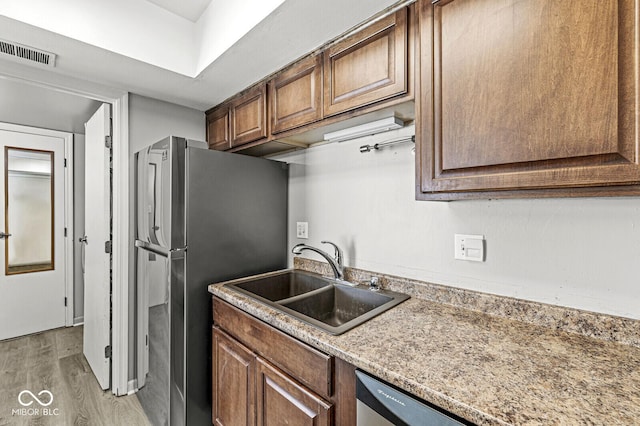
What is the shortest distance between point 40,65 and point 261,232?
1.58m

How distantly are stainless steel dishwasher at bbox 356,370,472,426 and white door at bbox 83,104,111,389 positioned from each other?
2.09 metres

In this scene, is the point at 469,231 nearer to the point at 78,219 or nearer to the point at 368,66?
the point at 368,66

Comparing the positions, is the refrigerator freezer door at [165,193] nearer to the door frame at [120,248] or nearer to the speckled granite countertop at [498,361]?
the door frame at [120,248]

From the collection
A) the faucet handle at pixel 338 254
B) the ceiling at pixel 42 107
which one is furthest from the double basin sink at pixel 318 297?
the ceiling at pixel 42 107

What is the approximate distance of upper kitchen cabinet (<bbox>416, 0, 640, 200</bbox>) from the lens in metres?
0.73

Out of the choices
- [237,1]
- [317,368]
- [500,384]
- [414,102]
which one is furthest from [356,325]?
[237,1]

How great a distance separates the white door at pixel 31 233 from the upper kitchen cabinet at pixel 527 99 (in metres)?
3.85

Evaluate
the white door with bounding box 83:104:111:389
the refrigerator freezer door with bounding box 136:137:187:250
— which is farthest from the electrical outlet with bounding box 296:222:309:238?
the white door with bounding box 83:104:111:389

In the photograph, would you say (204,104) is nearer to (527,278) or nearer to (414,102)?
(414,102)

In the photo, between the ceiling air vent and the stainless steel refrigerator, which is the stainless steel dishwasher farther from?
the ceiling air vent

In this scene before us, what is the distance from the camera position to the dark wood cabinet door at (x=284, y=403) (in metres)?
1.01

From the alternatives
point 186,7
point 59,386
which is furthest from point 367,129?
point 59,386

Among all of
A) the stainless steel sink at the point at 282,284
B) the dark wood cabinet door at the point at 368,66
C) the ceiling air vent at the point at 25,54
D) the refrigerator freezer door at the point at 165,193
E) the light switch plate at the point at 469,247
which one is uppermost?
the ceiling air vent at the point at 25,54

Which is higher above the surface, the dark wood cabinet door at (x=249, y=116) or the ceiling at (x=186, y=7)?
the ceiling at (x=186, y=7)
